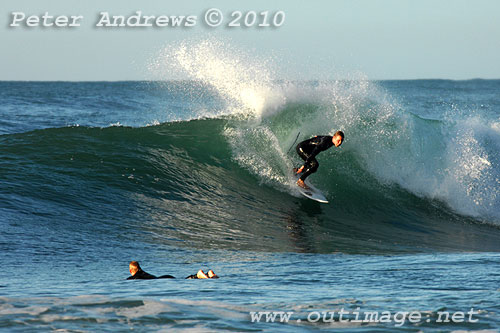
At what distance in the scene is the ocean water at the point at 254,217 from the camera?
562cm

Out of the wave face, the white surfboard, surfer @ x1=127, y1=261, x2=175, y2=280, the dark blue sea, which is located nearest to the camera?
the dark blue sea

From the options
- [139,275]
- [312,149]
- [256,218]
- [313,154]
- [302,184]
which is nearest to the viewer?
[139,275]

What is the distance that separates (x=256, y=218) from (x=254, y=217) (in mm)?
66

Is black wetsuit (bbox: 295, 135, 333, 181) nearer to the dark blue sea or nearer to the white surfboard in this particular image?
the white surfboard

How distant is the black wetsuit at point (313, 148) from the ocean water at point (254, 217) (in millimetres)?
897

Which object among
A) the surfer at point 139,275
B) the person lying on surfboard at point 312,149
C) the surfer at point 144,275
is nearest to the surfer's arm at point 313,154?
the person lying on surfboard at point 312,149

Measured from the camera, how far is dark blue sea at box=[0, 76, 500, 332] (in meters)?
5.56

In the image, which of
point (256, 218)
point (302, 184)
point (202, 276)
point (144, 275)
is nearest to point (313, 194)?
point (302, 184)

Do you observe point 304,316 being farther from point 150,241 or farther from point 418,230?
point 418,230

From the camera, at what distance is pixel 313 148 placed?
11242 mm

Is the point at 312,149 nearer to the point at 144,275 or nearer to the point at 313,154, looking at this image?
the point at 313,154

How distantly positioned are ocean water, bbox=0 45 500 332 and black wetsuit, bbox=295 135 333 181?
897mm

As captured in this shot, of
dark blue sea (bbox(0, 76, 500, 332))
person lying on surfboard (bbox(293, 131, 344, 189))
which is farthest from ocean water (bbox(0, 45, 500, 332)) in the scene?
person lying on surfboard (bbox(293, 131, 344, 189))

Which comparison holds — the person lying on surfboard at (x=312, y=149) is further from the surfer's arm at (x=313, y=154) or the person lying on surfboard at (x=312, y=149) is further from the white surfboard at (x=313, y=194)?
the white surfboard at (x=313, y=194)
